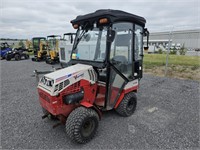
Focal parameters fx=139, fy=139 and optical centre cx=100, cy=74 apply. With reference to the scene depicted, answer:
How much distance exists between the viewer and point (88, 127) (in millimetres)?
2439

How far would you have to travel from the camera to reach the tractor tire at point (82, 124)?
2199 millimetres

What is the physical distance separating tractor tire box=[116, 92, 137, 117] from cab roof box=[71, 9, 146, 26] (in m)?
1.64

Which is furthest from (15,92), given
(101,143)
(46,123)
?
(101,143)

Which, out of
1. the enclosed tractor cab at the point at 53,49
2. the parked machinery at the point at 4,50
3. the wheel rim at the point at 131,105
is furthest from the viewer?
the parked machinery at the point at 4,50

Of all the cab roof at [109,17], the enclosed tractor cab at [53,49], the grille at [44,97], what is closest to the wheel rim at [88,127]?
the grille at [44,97]

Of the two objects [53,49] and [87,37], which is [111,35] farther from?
[53,49]

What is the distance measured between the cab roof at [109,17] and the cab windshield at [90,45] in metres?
0.20

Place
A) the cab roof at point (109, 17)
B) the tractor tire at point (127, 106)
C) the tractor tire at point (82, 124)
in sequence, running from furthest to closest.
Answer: the tractor tire at point (127, 106)
the cab roof at point (109, 17)
the tractor tire at point (82, 124)

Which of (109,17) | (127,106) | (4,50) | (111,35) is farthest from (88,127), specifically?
(4,50)

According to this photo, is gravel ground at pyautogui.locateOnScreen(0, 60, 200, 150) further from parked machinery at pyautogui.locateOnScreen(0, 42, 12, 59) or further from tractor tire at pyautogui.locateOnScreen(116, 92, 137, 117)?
parked machinery at pyautogui.locateOnScreen(0, 42, 12, 59)

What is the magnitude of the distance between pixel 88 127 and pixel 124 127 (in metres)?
0.80

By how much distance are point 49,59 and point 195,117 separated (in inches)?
455

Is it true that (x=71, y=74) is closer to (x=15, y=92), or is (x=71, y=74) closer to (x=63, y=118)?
(x=63, y=118)

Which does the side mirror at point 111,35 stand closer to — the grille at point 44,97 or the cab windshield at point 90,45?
the cab windshield at point 90,45
